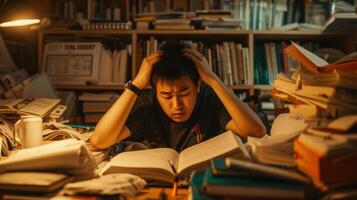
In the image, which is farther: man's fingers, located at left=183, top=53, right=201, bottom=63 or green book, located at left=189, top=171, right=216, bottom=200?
man's fingers, located at left=183, top=53, right=201, bottom=63

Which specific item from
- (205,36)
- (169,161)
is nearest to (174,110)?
(169,161)

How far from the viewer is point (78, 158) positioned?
3.62ft

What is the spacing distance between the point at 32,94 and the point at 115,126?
803 millimetres

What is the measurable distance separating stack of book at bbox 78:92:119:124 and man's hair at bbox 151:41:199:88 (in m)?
1.09

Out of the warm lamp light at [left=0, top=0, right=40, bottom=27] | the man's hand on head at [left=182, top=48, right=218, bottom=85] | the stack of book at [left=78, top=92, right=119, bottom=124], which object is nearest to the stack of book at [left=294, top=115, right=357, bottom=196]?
the man's hand on head at [left=182, top=48, right=218, bottom=85]

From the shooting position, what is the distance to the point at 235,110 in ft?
5.59

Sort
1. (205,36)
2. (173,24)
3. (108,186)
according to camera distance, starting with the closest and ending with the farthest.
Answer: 1. (108,186)
2. (173,24)
3. (205,36)

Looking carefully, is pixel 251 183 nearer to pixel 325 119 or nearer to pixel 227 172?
pixel 227 172

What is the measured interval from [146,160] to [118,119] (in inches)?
19.2

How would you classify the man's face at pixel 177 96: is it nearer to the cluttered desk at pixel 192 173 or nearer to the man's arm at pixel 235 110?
the man's arm at pixel 235 110

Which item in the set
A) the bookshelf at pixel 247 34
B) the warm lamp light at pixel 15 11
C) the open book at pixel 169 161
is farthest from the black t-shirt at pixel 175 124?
the warm lamp light at pixel 15 11

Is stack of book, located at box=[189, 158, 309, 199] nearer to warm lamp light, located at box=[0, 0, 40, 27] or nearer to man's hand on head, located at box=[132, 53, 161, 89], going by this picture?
man's hand on head, located at box=[132, 53, 161, 89]

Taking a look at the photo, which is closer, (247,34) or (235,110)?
(235,110)

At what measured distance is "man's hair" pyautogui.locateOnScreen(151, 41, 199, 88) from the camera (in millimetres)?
1724
